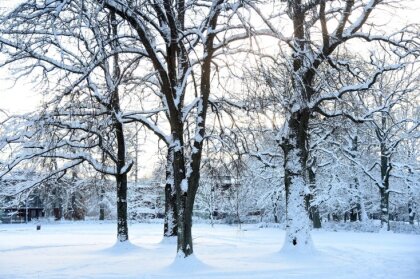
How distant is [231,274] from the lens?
413 inches

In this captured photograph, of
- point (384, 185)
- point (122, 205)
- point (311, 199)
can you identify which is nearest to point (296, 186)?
point (122, 205)

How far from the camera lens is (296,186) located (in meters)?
14.8

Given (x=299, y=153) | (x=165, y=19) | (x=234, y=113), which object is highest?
(x=165, y=19)

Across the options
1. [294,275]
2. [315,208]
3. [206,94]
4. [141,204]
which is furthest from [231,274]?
[141,204]

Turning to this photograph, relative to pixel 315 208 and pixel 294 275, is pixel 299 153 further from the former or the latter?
pixel 315 208

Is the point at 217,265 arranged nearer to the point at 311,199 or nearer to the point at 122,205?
the point at 122,205

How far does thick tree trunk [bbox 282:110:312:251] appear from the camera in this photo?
14.5m

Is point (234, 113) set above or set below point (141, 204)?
above

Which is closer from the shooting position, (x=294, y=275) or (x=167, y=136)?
(x=294, y=275)

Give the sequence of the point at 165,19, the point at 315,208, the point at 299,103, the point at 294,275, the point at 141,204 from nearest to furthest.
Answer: the point at 294,275
the point at 165,19
the point at 299,103
the point at 315,208
the point at 141,204

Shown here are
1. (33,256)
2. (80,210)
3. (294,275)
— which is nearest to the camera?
(294,275)

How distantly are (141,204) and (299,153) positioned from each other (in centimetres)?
4519

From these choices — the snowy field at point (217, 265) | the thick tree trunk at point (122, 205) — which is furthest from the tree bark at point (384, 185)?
the thick tree trunk at point (122, 205)

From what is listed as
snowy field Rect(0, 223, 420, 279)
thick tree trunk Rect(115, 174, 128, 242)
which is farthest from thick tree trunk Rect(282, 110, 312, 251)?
thick tree trunk Rect(115, 174, 128, 242)
